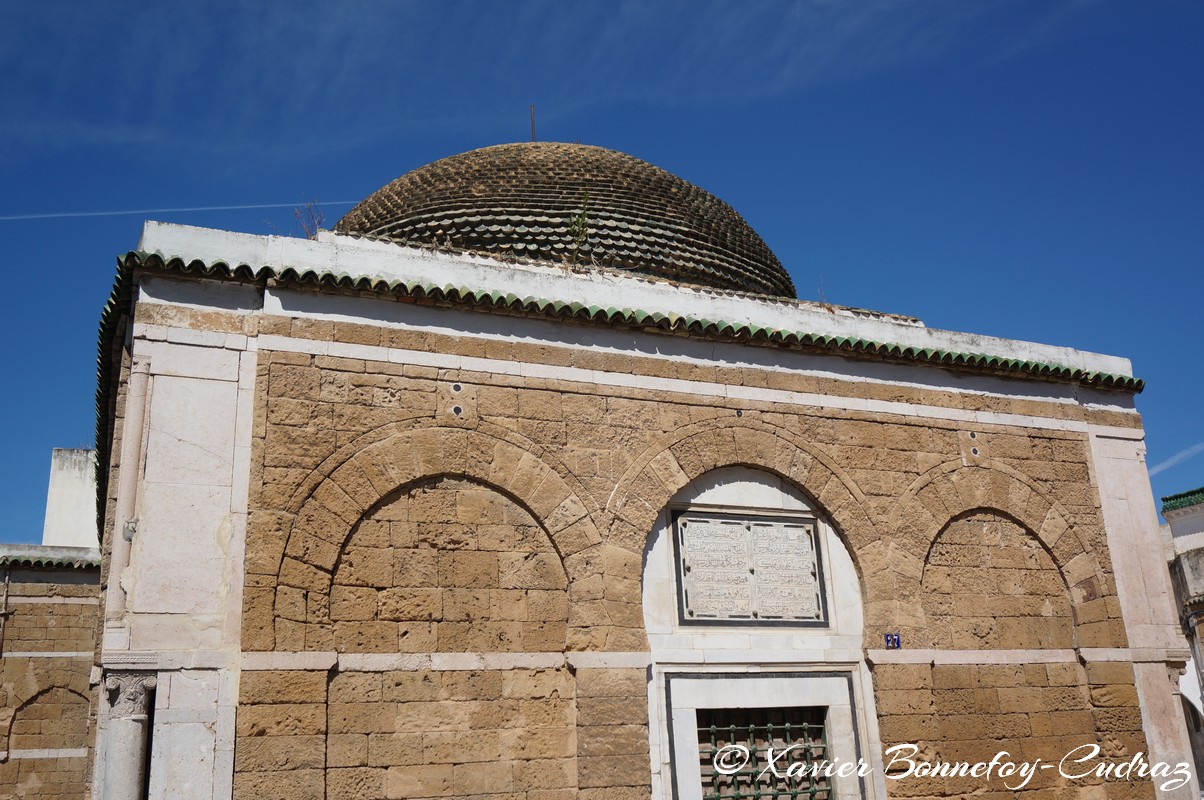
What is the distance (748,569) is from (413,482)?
7.63 ft

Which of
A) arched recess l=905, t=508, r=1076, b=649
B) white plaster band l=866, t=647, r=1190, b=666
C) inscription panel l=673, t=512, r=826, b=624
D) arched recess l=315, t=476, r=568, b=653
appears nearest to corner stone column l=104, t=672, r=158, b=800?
arched recess l=315, t=476, r=568, b=653

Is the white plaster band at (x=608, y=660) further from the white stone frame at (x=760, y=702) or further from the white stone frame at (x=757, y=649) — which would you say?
the white stone frame at (x=760, y=702)

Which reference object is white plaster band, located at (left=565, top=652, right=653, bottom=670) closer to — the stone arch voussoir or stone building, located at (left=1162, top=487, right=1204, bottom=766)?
the stone arch voussoir

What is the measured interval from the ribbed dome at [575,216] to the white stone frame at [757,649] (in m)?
2.87

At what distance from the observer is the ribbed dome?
9414mm

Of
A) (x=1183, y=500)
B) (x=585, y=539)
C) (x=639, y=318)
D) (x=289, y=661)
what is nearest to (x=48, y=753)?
(x=289, y=661)

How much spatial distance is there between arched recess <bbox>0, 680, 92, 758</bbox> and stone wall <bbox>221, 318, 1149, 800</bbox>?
7.27 m

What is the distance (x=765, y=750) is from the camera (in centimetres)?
684

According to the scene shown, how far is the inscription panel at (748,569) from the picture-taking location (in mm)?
6910

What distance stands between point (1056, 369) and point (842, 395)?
200 centimetres

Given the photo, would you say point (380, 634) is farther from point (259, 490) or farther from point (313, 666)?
point (259, 490)

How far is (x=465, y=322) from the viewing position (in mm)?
6781

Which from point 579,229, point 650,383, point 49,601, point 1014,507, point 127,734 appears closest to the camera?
point 127,734

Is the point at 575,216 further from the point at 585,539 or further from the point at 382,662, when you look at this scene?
the point at 382,662
